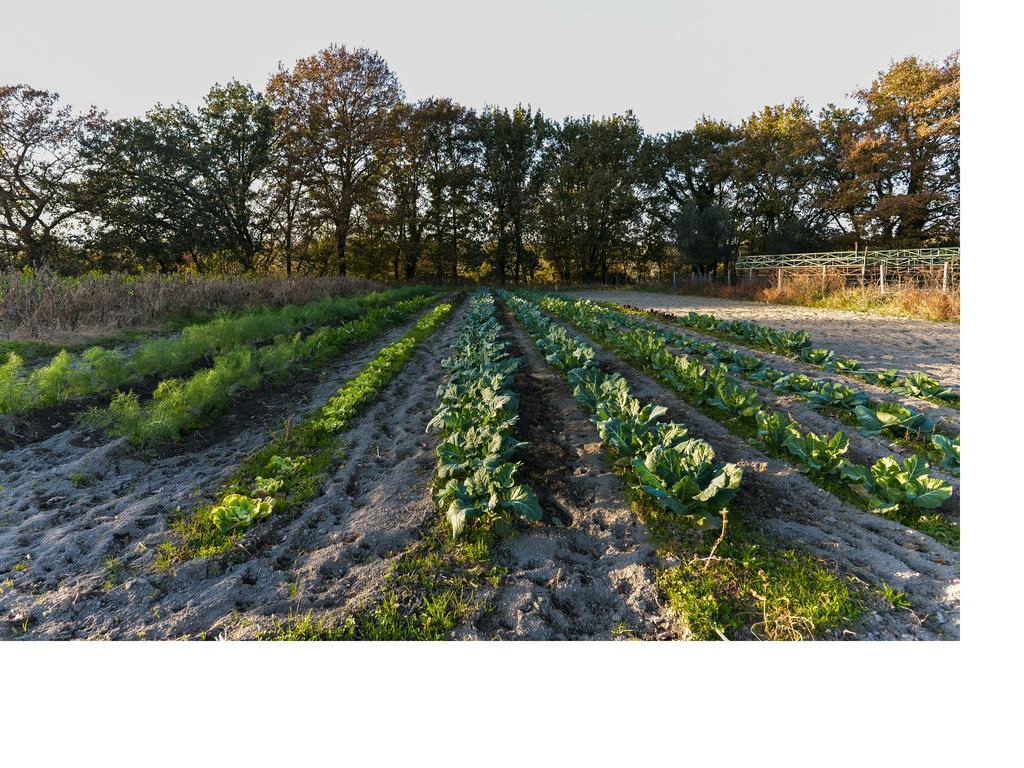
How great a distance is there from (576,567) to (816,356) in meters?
6.16

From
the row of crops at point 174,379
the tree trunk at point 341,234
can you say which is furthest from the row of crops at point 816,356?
the tree trunk at point 341,234

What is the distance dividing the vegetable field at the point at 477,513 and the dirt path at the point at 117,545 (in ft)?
0.05

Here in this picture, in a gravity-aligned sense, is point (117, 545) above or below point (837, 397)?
below

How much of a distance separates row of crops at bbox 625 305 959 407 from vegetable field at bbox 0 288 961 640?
0.15 feet

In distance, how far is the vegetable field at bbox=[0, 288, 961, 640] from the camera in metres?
1.91

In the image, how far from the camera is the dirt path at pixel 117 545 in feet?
6.28

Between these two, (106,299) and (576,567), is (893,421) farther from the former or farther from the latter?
(106,299)

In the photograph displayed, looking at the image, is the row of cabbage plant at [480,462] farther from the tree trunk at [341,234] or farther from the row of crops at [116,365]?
the tree trunk at [341,234]

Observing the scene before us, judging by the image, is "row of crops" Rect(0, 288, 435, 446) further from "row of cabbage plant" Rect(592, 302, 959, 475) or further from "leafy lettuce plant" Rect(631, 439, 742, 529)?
"row of cabbage plant" Rect(592, 302, 959, 475)

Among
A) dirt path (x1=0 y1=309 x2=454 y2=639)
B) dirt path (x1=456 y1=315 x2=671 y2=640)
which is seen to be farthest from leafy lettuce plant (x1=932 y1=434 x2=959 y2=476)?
dirt path (x1=0 y1=309 x2=454 y2=639)

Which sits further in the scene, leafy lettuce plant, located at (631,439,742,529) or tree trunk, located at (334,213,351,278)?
tree trunk, located at (334,213,351,278)

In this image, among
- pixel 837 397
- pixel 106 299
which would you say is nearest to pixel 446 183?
pixel 106 299

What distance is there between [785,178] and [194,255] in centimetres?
2731

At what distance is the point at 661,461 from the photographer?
2744 mm
